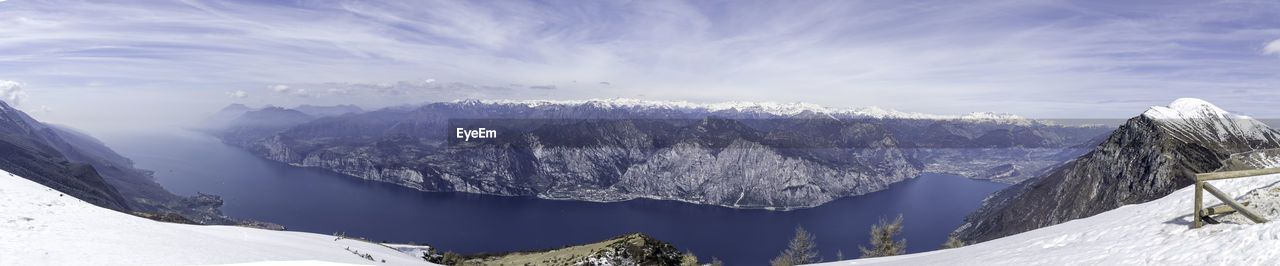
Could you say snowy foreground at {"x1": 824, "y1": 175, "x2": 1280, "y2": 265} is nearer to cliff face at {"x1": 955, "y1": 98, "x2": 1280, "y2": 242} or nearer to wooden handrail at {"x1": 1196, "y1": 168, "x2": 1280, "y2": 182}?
wooden handrail at {"x1": 1196, "y1": 168, "x2": 1280, "y2": 182}

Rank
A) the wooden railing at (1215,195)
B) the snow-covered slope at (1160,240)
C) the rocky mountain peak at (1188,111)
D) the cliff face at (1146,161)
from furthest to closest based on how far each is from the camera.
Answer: the rocky mountain peak at (1188,111) → the cliff face at (1146,161) → the wooden railing at (1215,195) → the snow-covered slope at (1160,240)

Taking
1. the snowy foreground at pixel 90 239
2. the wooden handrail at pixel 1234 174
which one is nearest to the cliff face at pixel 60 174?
the snowy foreground at pixel 90 239

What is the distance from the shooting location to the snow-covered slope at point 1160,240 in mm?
7594

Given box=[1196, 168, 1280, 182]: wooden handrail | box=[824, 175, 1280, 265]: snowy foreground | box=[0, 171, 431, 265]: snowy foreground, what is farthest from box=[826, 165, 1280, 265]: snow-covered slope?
box=[0, 171, 431, 265]: snowy foreground

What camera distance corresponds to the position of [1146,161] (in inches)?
5148

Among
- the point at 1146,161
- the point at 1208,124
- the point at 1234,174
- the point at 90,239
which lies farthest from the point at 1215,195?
the point at 1208,124

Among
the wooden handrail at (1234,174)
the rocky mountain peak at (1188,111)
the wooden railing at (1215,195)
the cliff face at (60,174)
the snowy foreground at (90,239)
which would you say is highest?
the rocky mountain peak at (1188,111)

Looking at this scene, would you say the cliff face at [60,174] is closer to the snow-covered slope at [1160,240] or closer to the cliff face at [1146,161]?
the snow-covered slope at [1160,240]

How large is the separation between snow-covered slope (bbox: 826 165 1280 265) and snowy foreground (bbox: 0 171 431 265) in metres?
18.6

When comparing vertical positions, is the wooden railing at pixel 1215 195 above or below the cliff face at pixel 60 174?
above

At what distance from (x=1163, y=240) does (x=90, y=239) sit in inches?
992

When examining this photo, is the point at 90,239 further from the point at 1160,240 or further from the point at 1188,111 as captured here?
the point at 1188,111

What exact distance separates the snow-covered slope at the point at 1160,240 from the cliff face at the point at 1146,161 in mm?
145506

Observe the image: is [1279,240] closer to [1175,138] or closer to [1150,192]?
[1150,192]
